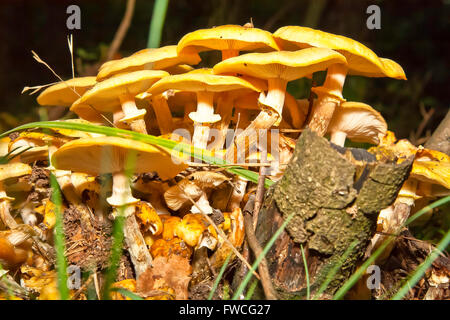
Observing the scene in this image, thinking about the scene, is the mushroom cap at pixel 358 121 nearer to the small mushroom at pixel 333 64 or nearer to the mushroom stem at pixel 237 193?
the small mushroom at pixel 333 64

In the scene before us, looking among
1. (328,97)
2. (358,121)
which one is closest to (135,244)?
(328,97)

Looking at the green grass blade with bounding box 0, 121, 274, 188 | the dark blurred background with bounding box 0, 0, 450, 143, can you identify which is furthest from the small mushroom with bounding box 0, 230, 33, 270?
the dark blurred background with bounding box 0, 0, 450, 143

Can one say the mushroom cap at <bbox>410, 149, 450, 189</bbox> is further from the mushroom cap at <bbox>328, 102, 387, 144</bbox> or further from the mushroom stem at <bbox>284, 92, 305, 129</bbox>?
the mushroom stem at <bbox>284, 92, 305, 129</bbox>

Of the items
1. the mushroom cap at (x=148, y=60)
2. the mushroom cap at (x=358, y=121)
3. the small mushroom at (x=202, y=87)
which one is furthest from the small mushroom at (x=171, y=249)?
the mushroom cap at (x=358, y=121)

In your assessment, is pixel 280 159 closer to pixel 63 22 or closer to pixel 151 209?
pixel 151 209
